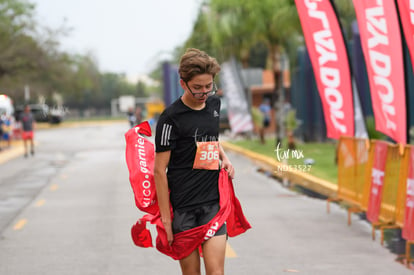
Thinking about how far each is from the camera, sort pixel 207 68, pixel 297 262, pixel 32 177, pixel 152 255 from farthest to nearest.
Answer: pixel 32 177
pixel 152 255
pixel 297 262
pixel 207 68

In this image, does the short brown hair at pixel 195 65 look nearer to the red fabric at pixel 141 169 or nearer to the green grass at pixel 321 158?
the red fabric at pixel 141 169

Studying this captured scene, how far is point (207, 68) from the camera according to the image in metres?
4.30

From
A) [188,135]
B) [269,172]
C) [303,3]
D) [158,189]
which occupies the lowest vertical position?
[269,172]

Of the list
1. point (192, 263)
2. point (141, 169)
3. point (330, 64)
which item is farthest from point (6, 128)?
point (192, 263)

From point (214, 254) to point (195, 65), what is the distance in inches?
45.1

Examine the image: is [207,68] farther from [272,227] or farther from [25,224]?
[25,224]

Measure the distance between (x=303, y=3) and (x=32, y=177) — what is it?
11110 mm

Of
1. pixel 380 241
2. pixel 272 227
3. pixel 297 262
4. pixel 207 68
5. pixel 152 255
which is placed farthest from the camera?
pixel 272 227

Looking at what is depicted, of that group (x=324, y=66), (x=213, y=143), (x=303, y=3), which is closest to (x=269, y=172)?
(x=324, y=66)

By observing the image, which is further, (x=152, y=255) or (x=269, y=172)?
(x=269, y=172)

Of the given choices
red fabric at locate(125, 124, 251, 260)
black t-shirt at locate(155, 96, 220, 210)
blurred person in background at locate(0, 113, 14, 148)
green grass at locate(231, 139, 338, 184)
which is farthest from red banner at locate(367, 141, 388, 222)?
blurred person in background at locate(0, 113, 14, 148)

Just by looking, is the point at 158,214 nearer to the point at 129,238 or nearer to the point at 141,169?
the point at 141,169

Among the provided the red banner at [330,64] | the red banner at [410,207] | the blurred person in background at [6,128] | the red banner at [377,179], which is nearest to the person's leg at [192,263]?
the red banner at [410,207]

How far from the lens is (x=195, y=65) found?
428 centimetres
